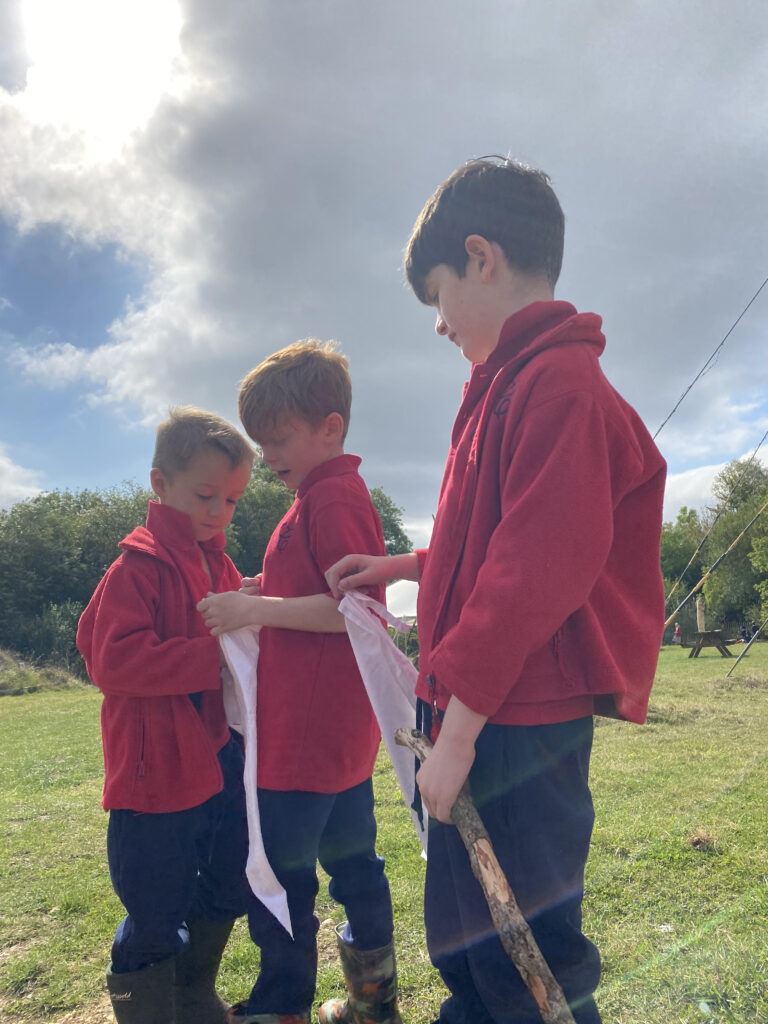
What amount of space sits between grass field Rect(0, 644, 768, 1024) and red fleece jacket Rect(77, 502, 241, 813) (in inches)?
39.6

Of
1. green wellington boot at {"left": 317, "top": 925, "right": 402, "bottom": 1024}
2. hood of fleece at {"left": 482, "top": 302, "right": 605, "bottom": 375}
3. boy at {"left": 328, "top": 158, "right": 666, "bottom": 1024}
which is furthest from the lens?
green wellington boot at {"left": 317, "top": 925, "right": 402, "bottom": 1024}

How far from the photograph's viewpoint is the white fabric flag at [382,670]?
1.84m

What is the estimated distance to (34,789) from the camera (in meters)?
6.14

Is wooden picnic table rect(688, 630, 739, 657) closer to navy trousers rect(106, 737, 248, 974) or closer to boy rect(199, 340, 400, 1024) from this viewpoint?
boy rect(199, 340, 400, 1024)

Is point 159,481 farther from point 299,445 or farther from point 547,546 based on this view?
point 547,546

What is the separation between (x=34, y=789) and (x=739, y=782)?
559 centimetres

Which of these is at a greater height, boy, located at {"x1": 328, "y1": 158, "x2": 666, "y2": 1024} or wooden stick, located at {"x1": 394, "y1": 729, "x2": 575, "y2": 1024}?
boy, located at {"x1": 328, "y1": 158, "x2": 666, "y2": 1024}

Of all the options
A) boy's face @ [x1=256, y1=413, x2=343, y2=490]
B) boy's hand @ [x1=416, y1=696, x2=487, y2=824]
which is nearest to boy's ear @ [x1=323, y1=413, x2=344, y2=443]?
boy's face @ [x1=256, y1=413, x2=343, y2=490]

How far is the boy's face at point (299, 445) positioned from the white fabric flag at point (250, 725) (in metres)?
0.48

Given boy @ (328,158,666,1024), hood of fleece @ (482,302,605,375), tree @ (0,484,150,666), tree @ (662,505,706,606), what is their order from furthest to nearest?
tree @ (662,505,706,606) < tree @ (0,484,150,666) < hood of fleece @ (482,302,605,375) < boy @ (328,158,666,1024)

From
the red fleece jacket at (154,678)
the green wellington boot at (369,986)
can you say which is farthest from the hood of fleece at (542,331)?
the green wellington boot at (369,986)

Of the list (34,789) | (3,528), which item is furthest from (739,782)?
(3,528)

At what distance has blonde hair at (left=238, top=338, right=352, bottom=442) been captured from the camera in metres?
2.06

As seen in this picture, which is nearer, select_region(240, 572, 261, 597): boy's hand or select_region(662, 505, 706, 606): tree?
select_region(240, 572, 261, 597): boy's hand
